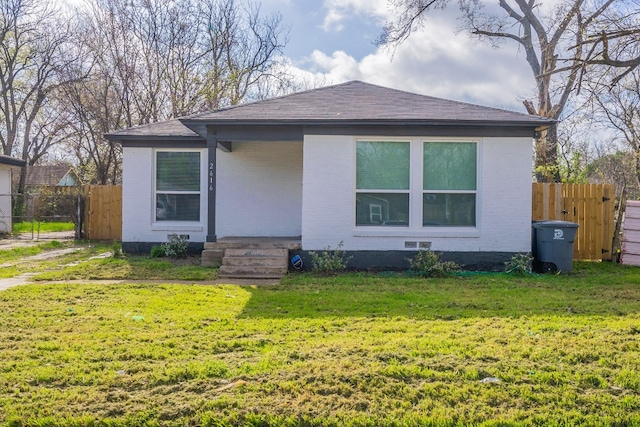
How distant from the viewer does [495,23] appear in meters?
19.7

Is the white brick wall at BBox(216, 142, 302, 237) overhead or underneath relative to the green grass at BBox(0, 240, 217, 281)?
overhead

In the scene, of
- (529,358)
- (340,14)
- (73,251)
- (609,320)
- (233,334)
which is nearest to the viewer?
(529,358)

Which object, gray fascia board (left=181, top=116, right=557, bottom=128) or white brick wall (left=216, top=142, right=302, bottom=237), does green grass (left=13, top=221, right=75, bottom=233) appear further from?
gray fascia board (left=181, top=116, right=557, bottom=128)

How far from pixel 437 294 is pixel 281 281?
106 inches

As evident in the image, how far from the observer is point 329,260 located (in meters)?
9.23

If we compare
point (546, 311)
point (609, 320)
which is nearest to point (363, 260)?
point (546, 311)

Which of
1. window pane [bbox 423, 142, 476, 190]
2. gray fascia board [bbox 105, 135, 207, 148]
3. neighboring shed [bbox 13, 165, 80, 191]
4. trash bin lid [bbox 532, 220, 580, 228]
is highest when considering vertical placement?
neighboring shed [bbox 13, 165, 80, 191]

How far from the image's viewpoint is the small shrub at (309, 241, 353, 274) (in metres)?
9.23

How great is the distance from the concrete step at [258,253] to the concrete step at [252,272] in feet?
1.27

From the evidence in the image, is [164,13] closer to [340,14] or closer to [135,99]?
[135,99]

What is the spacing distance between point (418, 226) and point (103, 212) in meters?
10.5

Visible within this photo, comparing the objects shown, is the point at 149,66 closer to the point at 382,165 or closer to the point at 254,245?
the point at 254,245

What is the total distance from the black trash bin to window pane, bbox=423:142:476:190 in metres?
1.69

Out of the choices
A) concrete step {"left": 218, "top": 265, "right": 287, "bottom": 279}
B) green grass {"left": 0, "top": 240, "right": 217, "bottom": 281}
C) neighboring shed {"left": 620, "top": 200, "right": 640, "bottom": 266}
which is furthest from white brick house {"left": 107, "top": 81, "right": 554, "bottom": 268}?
neighboring shed {"left": 620, "top": 200, "right": 640, "bottom": 266}
